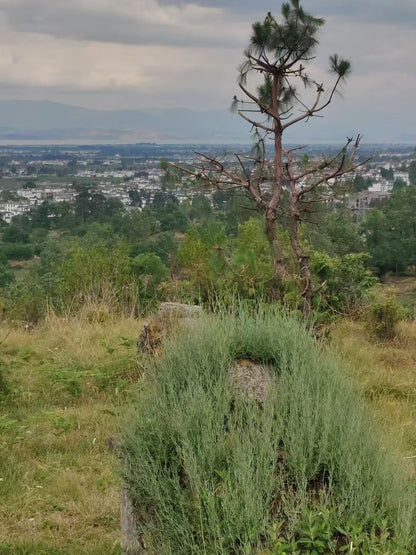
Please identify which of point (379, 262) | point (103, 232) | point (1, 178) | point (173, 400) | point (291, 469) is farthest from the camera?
point (1, 178)

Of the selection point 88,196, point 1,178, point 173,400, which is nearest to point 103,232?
point 88,196

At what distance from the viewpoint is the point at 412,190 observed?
5444cm

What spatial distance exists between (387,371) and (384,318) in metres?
1.24

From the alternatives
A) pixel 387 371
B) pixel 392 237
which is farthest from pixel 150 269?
pixel 392 237

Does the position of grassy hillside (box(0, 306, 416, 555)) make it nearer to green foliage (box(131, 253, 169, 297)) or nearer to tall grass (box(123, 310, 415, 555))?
tall grass (box(123, 310, 415, 555))

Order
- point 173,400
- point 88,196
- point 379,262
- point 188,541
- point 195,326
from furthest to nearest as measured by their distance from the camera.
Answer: point 88,196 < point 379,262 < point 195,326 < point 173,400 < point 188,541

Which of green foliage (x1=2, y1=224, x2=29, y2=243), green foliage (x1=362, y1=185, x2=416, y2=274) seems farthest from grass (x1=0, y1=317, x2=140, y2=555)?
green foliage (x1=2, y1=224, x2=29, y2=243)

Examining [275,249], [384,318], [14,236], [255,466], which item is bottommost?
[14,236]

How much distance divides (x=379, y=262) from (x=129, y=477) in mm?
48081

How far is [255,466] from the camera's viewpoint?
239 cm

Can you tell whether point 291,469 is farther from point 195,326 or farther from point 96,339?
point 96,339

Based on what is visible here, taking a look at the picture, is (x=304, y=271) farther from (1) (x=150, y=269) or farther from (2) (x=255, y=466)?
(1) (x=150, y=269)

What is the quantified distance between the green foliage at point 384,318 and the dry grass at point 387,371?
83 millimetres

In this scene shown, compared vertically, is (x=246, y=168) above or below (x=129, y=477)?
above
